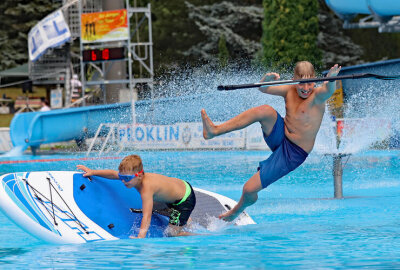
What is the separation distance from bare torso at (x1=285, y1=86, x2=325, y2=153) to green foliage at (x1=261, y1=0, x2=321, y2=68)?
71.3ft

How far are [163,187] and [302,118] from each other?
148cm

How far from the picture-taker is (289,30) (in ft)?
96.9

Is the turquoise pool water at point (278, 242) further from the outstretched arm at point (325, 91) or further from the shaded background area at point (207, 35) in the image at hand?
the shaded background area at point (207, 35)

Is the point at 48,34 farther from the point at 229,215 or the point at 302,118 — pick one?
the point at 302,118

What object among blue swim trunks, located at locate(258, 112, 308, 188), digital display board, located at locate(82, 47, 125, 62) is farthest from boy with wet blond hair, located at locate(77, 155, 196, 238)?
digital display board, located at locate(82, 47, 125, 62)

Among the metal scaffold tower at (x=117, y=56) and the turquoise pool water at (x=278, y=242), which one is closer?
the turquoise pool water at (x=278, y=242)

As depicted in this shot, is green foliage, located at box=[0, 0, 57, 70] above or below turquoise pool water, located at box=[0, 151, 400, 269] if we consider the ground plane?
above

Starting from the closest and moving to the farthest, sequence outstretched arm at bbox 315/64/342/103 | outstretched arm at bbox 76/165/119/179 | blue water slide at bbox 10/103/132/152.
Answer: outstretched arm at bbox 315/64/342/103
outstretched arm at bbox 76/165/119/179
blue water slide at bbox 10/103/132/152

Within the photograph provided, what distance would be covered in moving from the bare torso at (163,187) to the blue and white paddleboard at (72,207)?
15.8 inches

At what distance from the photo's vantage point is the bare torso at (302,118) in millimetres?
7457

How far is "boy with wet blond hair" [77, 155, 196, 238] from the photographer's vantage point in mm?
7137

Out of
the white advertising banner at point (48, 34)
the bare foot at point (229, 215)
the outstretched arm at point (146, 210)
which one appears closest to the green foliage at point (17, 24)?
the white advertising banner at point (48, 34)

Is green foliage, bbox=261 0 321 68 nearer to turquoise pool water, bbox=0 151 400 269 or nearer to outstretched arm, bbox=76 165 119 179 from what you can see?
turquoise pool water, bbox=0 151 400 269

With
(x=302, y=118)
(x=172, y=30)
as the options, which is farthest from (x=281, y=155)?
(x=172, y=30)
